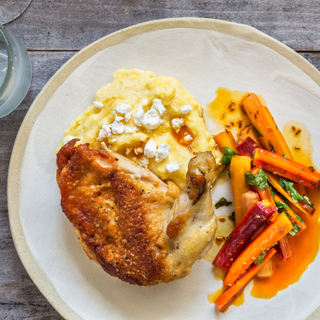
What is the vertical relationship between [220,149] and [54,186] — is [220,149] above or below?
above

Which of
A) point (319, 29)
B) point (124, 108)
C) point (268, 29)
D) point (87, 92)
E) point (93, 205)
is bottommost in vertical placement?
point (93, 205)

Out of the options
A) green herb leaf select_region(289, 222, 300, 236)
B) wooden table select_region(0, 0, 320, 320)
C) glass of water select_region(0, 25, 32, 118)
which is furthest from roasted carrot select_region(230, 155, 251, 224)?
glass of water select_region(0, 25, 32, 118)

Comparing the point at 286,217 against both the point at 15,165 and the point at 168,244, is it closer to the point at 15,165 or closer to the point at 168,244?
the point at 168,244

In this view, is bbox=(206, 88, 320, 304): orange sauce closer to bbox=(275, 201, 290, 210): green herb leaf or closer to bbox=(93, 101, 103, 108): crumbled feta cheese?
bbox=(275, 201, 290, 210): green herb leaf

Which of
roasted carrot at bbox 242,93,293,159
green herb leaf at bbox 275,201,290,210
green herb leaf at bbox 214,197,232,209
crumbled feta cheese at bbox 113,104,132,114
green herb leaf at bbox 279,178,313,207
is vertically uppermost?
roasted carrot at bbox 242,93,293,159

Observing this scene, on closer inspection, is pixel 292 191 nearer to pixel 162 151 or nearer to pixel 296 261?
pixel 296 261

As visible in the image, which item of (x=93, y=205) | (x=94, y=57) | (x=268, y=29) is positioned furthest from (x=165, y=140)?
(x=268, y=29)
